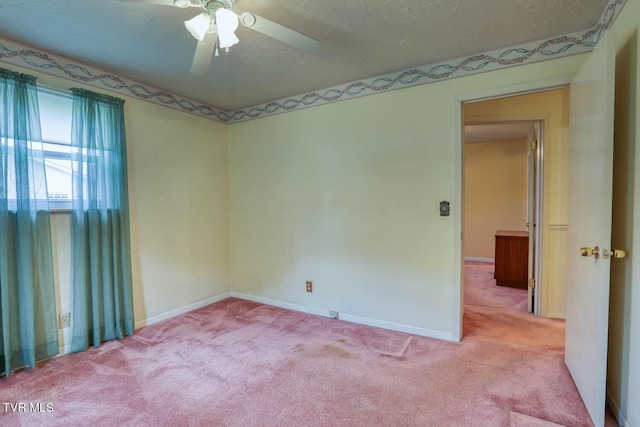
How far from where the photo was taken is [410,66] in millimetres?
2617

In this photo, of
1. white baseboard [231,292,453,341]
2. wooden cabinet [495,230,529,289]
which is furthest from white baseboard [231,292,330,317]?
wooden cabinet [495,230,529,289]

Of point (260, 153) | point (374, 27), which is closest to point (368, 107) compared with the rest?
point (374, 27)

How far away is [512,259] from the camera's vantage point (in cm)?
429

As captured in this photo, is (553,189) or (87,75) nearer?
(87,75)

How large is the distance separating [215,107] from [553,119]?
3.51 m

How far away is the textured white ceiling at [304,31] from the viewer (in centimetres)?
179

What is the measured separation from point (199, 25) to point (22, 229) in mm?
1871

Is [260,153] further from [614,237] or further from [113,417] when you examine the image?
[614,237]

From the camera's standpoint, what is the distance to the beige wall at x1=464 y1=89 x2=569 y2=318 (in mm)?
3006

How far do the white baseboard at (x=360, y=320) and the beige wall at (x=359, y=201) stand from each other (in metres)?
0.02

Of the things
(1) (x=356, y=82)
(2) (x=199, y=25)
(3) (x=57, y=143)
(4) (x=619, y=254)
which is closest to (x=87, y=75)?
(3) (x=57, y=143)

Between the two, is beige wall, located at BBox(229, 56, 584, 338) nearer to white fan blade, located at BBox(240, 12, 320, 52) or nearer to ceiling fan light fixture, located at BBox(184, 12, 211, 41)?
white fan blade, located at BBox(240, 12, 320, 52)

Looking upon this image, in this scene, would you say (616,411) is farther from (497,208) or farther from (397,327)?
(497,208)

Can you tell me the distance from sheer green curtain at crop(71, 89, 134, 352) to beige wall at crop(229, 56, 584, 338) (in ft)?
4.31
